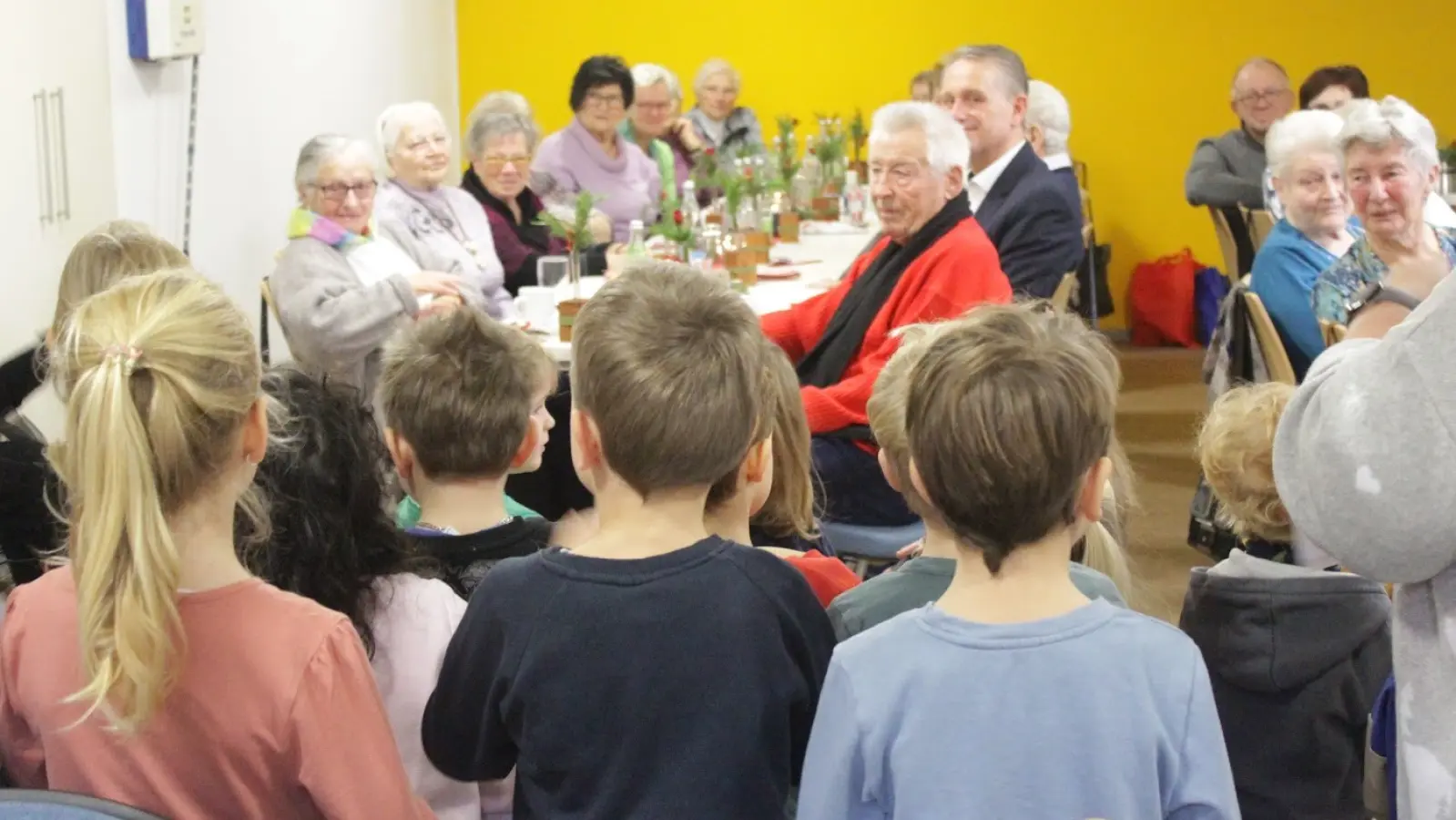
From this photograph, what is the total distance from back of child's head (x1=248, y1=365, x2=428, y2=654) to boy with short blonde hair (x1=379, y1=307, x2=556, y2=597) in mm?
143

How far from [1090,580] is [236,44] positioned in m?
4.45

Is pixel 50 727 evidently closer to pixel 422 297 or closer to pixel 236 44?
pixel 422 297

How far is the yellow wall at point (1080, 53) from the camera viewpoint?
27.8 ft

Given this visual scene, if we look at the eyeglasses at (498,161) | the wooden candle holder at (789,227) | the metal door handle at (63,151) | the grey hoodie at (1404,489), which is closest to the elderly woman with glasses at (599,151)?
the wooden candle holder at (789,227)

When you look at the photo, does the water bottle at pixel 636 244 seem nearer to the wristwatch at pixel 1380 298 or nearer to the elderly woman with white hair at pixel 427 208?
the elderly woman with white hair at pixel 427 208

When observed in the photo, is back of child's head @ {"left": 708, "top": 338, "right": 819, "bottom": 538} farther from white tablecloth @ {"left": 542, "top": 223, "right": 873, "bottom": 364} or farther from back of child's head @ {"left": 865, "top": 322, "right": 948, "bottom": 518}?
white tablecloth @ {"left": 542, "top": 223, "right": 873, "bottom": 364}

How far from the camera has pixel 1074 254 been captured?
12.7ft

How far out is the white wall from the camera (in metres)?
4.54

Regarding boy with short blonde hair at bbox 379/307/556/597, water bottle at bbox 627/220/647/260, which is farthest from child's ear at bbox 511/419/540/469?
water bottle at bbox 627/220/647/260

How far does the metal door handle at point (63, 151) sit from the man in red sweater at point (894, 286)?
193 cm

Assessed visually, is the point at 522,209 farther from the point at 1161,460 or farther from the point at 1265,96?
the point at 1265,96

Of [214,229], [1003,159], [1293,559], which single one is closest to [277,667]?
[1293,559]

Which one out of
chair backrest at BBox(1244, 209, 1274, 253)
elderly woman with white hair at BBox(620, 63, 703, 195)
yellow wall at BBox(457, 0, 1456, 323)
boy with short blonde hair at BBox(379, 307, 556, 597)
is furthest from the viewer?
yellow wall at BBox(457, 0, 1456, 323)

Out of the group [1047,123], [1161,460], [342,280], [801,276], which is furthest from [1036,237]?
[1161,460]
